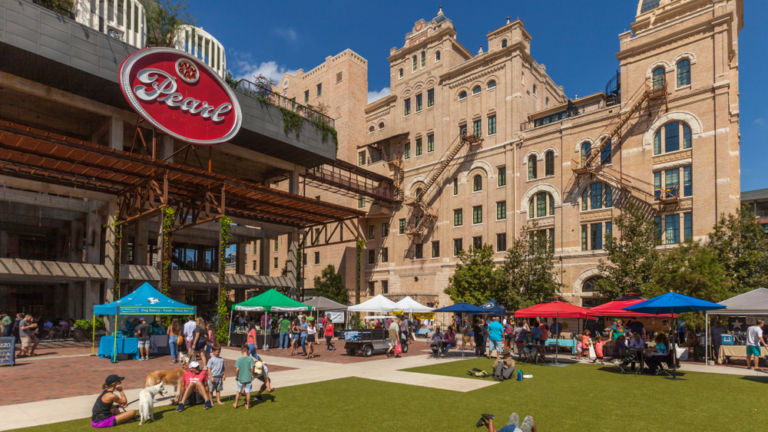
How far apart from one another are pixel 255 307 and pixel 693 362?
2001 cm

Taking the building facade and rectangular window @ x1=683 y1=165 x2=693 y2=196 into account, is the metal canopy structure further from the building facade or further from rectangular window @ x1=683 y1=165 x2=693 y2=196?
rectangular window @ x1=683 y1=165 x2=693 y2=196

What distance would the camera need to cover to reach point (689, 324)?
977 inches

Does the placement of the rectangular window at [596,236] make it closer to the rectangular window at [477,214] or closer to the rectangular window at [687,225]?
the rectangular window at [687,225]

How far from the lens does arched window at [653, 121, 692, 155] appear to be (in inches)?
1433

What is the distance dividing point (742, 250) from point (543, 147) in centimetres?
1733

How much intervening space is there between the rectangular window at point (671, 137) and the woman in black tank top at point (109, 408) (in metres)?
37.9

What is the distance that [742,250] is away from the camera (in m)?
30.0

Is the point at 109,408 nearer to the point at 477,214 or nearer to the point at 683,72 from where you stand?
the point at 477,214

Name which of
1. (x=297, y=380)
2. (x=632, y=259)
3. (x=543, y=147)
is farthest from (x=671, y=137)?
(x=297, y=380)

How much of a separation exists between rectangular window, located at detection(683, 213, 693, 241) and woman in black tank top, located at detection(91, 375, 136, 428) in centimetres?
3632

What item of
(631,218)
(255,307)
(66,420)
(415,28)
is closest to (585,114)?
A: (631,218)

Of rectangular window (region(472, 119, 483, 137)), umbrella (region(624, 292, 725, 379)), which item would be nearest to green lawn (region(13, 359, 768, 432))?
umbrella (region(624, 292, 725, 379))

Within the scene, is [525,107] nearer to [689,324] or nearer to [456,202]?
[456,202]

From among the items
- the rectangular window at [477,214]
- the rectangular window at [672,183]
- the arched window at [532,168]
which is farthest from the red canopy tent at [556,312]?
the rectangular window at [477,214]
